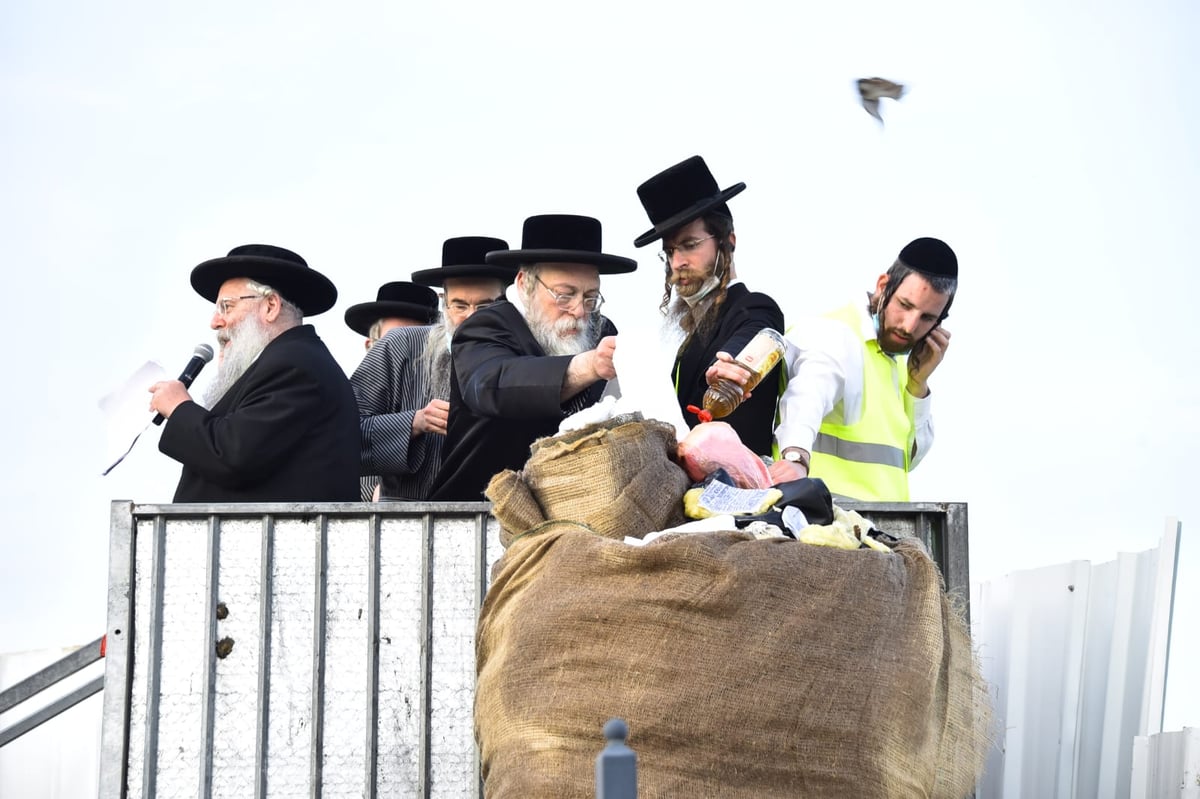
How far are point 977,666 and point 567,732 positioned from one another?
3.55 feet

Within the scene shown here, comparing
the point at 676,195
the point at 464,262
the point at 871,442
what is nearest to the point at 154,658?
the point at 676,195

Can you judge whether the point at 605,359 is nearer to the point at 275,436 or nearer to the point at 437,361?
the point at 275,436

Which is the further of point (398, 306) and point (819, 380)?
point (398, 306)

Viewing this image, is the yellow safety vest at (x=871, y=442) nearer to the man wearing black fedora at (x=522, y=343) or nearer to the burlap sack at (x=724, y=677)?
the man wearing black fedora at (x=522, y=343)

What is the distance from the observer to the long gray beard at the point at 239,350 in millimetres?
5598

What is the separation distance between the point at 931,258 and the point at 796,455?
103 centimetres

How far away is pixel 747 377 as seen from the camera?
14.5 ft

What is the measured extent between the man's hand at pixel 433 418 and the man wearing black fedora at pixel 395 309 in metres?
1.42

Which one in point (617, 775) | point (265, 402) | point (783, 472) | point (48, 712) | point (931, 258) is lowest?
point (48, 712)

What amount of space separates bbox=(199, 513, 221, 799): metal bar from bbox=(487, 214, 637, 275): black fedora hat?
4.93 ft

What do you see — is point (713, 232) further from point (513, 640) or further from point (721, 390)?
point (513, 640)

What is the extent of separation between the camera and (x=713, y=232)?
17.3 ft

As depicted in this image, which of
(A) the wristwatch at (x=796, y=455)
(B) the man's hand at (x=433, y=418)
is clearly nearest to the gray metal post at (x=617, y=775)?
(A) the wristwatch at (x=796, y=455)

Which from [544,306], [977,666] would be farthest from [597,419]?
[544,306]
